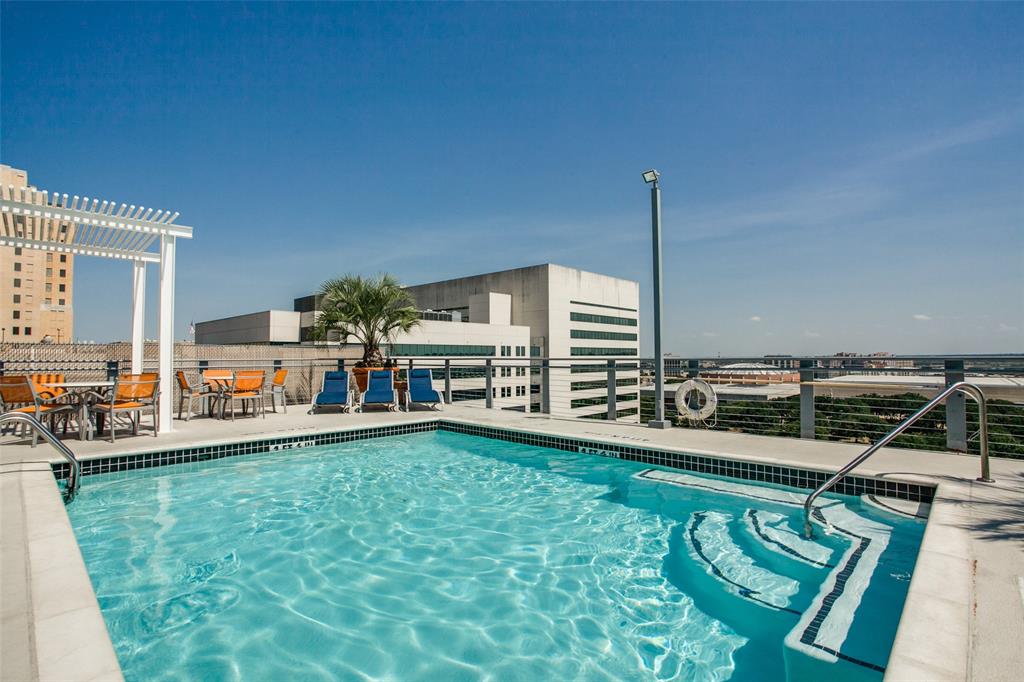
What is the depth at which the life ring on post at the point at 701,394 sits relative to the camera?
6332 millimetres

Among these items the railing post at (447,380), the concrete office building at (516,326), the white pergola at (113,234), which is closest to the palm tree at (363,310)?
the railing post at (447,380)

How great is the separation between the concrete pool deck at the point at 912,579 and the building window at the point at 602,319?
43388mm

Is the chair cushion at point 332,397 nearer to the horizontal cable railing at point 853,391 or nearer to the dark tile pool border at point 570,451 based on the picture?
the horizontal cable railing at point 853,391

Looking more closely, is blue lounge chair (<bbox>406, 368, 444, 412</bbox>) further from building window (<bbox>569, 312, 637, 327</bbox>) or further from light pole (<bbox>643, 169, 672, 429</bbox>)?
building window (<bbox>569, 312, 637, 327</bbox>)

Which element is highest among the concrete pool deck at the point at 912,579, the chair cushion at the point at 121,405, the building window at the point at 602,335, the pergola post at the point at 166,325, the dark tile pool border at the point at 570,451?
the building window at the point at 602,335

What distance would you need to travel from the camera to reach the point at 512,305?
46.1m

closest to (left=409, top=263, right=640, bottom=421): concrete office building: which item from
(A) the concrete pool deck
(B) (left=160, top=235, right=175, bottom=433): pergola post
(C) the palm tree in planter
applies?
(C) the palm tree in planter

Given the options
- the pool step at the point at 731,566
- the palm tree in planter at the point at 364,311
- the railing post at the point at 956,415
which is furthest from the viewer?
the palm tree in planter at the point at 364,311

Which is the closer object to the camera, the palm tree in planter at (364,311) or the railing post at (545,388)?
the railing post at (545,388)

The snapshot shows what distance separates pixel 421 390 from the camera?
905 centimetres

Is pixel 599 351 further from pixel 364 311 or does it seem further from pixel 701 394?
pixel 701 394

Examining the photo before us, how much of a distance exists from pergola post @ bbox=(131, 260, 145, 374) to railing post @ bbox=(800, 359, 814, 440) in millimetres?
9449

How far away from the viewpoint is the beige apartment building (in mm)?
67750

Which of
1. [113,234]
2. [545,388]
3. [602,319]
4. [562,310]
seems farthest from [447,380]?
[602,319]
